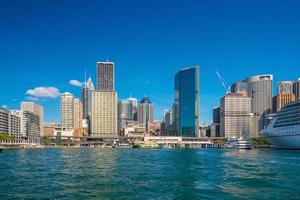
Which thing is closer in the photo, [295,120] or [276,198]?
[276,198]

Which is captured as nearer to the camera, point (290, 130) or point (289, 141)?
point (290, 130)

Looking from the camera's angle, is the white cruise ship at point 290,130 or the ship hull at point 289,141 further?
the white cruise ship at point 290,130

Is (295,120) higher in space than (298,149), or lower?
higher

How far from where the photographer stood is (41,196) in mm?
43844

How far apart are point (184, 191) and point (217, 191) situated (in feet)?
12.8

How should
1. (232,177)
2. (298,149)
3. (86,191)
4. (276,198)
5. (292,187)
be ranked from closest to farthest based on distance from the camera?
(276,198) → (86,191) → (292,187) → (232,177) → (298,149)

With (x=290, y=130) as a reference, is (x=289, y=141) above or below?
below

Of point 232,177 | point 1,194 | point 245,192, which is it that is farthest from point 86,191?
point 232,177

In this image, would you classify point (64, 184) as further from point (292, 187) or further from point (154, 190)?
point (292, 187)

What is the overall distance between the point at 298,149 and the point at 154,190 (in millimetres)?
147416

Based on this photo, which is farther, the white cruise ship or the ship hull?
the white cruise ship

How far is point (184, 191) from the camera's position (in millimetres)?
48094

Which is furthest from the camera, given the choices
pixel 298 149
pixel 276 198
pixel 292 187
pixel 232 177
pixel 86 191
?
pixel 298 149

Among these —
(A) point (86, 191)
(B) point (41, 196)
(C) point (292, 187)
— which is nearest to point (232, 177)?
(C) point (292, 187)
